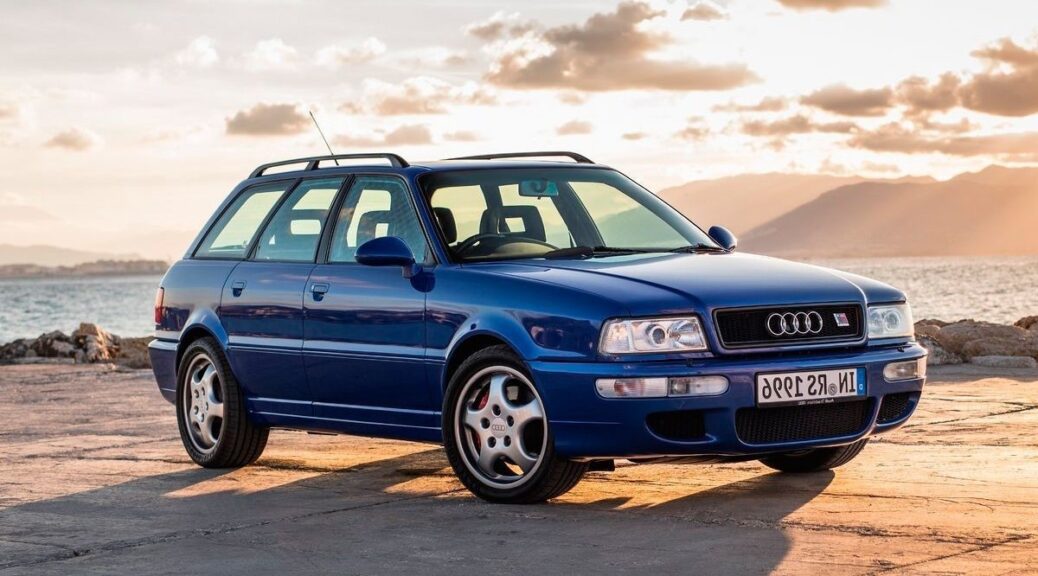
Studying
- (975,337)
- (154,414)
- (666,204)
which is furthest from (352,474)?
(975,337)

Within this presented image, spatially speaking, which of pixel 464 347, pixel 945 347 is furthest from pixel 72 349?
pixel 464 347

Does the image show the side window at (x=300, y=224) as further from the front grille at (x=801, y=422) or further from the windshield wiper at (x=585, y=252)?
the front grille at (x=801, y=422)

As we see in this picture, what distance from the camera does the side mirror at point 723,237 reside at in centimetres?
868

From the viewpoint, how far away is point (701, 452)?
689cm

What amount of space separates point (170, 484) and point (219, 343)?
0.99 metres

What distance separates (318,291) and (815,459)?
267 centimetres

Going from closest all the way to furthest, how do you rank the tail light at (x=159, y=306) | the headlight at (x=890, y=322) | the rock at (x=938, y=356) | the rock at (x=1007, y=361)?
the headlight at (x=890, y=322) → the tail light at (x=159, y=306) → the rock at (x=1007, y=361) → the rock at (x=938, y=356)

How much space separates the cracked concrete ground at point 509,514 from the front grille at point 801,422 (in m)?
0.31

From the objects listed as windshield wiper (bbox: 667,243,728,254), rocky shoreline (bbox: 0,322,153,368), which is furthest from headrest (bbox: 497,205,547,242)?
rocky shoreline (bbox: 0,322,153,368)

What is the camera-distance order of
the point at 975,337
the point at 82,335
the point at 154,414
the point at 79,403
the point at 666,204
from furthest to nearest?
1. the point at 82,335
2. the point at 975,337
3. the point at 79,403
4. the point at 154,414
5. the point at 666,204

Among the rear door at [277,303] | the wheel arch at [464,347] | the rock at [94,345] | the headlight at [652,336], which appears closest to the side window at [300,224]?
the rear door at [277,303]

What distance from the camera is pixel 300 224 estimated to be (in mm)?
8938

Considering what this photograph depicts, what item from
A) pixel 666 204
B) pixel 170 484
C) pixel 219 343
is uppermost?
pixel 666 204

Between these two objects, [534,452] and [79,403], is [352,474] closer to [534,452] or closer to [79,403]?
[534,452]
